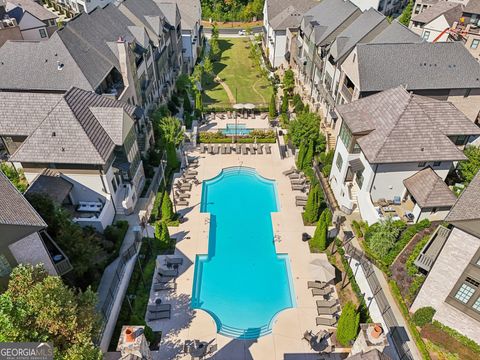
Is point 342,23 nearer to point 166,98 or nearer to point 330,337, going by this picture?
point 166,98

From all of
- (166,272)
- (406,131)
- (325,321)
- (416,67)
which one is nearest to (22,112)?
(166,272)

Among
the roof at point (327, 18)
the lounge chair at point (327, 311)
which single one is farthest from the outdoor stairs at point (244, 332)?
the roof at point (327, 18)

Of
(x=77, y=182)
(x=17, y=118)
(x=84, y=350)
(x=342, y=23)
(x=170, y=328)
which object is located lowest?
(x=170, y=328)

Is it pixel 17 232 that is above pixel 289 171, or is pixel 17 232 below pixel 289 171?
above

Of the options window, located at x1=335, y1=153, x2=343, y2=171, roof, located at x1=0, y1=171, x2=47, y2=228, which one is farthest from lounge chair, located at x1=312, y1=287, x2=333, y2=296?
roof, located at x1=0, y1=171, x2=47, y2=228

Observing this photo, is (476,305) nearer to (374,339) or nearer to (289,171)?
(374,339)

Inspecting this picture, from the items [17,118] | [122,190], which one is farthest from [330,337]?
[17,118]
